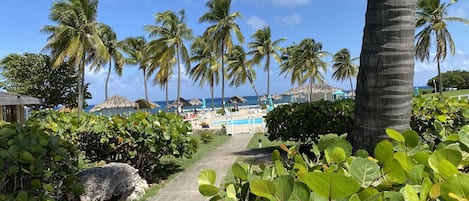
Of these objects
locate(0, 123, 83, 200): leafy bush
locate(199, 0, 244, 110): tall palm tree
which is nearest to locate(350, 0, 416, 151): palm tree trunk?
locate(0, 123, 83, 200): leafy bush

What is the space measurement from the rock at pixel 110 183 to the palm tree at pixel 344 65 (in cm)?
4500

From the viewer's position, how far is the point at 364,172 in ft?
2.89

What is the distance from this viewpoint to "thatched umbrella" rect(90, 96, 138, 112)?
35.2 meters

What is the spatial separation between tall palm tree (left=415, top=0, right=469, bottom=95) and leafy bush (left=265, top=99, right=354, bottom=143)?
1923 cm

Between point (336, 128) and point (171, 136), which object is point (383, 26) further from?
point (336, 128)

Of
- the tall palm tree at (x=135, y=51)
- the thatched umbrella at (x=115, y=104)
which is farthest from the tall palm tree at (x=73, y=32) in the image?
the tall palm tree at (x=135, y=51)

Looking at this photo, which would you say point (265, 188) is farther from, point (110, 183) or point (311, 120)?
point (311, 120)

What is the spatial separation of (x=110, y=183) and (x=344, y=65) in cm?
4594

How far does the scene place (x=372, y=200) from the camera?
2.31 feet

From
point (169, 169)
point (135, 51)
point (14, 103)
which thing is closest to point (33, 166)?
point (169, 169)

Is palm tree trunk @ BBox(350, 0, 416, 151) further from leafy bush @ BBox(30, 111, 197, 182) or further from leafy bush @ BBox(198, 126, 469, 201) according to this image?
leafy bush @ BBox(30, 111, 197, 182)

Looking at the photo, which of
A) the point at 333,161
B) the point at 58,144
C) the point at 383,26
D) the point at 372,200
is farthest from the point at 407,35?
the point at 58,144

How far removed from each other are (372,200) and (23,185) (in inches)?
A: 124

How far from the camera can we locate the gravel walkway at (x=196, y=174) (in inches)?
253
